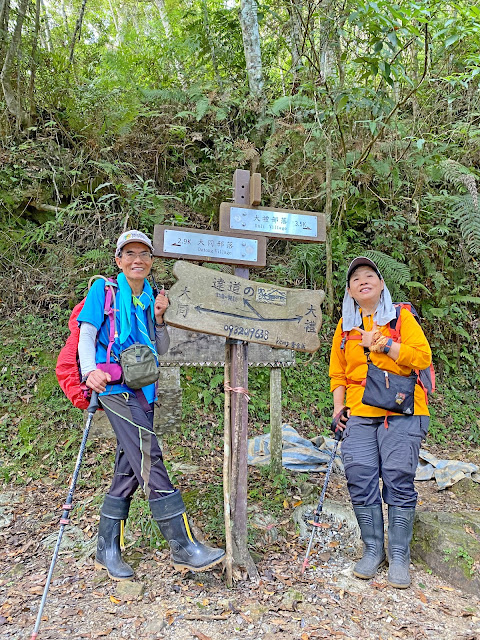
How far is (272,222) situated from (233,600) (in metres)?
2.70

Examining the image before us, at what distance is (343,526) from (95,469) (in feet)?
8.62

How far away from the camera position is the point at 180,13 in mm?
10906

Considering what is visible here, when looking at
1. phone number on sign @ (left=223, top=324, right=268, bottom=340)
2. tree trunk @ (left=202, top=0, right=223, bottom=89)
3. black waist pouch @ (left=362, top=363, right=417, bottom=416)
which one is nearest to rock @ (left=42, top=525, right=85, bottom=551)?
phone number on sign @ (left=223, top=324, right=268, bottom=340)

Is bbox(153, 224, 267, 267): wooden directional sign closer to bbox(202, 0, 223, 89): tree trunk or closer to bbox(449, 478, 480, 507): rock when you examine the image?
bbox(449, 478, 480, 507): rock

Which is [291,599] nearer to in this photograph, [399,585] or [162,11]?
[399,585]

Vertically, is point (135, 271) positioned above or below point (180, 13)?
below

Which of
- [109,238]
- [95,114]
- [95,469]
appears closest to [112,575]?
[95,469]

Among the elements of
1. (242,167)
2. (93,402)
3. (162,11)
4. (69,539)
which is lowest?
(69,539)

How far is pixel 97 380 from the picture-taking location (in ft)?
9.89

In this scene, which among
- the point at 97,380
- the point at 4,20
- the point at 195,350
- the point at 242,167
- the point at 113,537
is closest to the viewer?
the point at 97,380

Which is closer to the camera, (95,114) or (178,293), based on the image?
(178,293)

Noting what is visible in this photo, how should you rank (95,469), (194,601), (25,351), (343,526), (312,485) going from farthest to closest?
(25,351)
(95,469)
(312,485)
(343,526)
(194,601)

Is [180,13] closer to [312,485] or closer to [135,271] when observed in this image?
[135,271]

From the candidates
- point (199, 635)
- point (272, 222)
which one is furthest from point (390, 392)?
point (199, 635)
